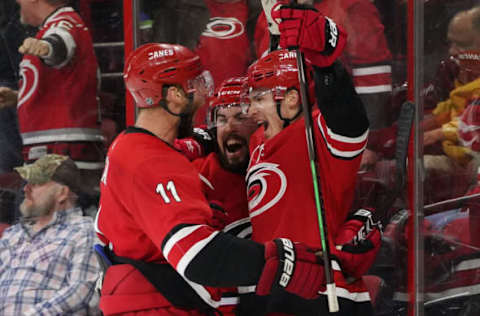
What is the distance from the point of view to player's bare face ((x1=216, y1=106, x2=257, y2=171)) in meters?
2.13

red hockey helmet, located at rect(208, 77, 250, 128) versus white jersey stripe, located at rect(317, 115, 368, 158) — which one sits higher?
red hockey helmet, located at rect(208, 77, 250, 128)

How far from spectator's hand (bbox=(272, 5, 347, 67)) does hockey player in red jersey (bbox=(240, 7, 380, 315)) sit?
3.8 inches

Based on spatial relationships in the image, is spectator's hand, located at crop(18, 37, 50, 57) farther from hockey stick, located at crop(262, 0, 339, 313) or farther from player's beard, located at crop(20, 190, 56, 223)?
hockey stick, located at crop(262, 0, 339, 313)

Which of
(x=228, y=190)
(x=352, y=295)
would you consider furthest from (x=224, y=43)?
(x=352, y=295)

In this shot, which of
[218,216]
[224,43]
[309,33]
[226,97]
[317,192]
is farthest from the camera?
[224,43]

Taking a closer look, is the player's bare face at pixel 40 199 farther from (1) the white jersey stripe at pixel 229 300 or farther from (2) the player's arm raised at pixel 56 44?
(1) the white jersey stripe at pixel 229 300

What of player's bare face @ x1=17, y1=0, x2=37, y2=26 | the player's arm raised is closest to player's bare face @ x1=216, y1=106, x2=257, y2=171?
the player's arm raised

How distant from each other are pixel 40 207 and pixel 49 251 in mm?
228

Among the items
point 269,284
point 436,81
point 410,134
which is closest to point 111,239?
point 269,284

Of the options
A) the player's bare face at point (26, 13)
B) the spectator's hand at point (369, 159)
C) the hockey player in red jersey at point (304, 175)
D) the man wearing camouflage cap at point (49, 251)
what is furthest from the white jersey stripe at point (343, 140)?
the player's bare face at point (26, 13)

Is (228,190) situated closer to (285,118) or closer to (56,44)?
(285,118)

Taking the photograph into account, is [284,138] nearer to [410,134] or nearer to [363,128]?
[363,128]

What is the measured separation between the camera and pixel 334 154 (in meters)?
1.79

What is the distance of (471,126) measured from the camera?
6.72 feet
